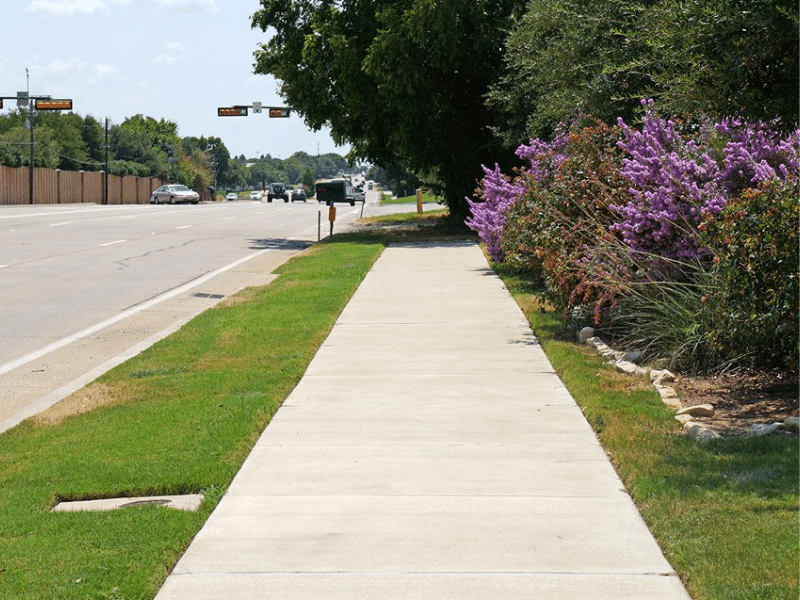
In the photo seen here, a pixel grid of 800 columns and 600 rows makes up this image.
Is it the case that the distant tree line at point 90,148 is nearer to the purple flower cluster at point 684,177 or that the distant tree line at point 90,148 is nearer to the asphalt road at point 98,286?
the asphalt road at point 98,286

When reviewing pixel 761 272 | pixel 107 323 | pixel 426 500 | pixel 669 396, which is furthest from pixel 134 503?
pixel 107 323

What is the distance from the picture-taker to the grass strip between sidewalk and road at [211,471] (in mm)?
5316

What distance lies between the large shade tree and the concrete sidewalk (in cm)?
1934

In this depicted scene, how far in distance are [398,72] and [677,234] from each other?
18813 millimetres

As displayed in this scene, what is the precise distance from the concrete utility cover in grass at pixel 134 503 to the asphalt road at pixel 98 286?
8.42 ft

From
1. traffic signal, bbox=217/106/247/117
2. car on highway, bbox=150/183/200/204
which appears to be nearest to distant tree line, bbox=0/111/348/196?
car on highway, bbox=150/183/200/204

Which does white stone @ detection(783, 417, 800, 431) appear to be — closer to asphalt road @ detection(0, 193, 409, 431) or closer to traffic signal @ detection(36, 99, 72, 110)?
asphalt road @ detection(0, 193, 409, 431)

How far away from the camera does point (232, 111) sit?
72.1 meters

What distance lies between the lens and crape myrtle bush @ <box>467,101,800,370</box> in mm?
8531

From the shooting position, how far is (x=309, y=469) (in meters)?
7.15

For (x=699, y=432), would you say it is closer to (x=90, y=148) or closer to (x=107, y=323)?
(x=107, y=323)

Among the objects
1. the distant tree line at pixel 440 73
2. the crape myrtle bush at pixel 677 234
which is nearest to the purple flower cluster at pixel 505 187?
the crape myrtle bush at pixel 677 234

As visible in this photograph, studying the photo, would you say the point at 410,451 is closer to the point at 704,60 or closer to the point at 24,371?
the point at 704,60

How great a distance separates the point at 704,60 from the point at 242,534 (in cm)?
478
